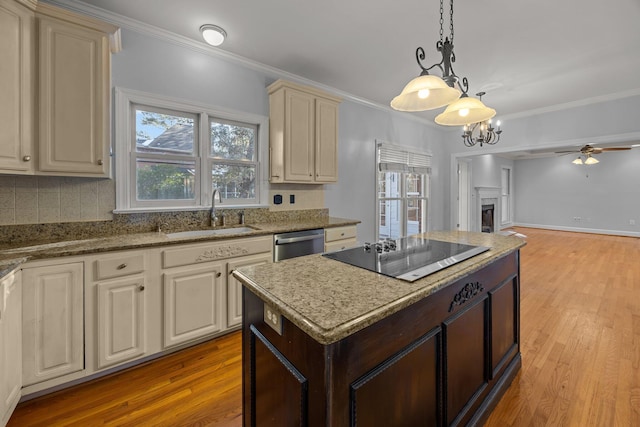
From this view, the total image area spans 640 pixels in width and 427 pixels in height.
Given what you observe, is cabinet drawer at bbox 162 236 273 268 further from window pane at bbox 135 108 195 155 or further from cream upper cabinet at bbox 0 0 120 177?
window pane at bbox 135 108 195 155

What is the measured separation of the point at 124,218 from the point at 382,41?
282 cm

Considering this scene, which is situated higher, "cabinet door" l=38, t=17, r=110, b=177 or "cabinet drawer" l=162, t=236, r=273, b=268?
"cabinet door" l=38, t=17, r=110, b=177

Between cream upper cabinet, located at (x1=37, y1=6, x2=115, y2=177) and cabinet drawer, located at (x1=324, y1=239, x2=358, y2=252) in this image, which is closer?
cream upper cabinet, located at (x1=37, y1=6, x2=115, y2=177)

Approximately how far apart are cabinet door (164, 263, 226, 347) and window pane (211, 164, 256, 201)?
0.97 metres

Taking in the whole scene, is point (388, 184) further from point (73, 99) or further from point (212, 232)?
point (73, 99)

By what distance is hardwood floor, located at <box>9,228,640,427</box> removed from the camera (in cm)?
162

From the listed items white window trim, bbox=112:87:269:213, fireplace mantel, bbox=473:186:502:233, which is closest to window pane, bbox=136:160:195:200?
white window trim, bbox=112:87:269:213

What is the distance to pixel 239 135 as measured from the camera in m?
3.06

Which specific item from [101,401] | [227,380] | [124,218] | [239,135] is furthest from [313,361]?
[239,135]

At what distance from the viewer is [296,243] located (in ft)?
9.07

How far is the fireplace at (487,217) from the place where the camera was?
7881 mm

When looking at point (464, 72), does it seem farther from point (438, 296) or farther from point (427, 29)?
point (438, 296)

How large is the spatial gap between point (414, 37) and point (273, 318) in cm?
274

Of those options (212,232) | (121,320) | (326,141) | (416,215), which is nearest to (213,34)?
(326,141)
